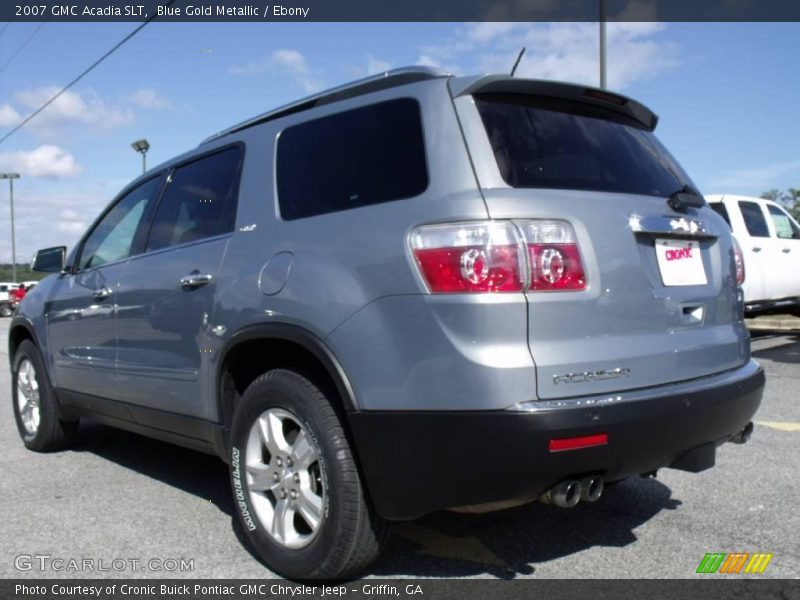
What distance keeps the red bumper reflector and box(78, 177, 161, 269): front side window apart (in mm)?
2879

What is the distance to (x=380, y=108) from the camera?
3.02 metres

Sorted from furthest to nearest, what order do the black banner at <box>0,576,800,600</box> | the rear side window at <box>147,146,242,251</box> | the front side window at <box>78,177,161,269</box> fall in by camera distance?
the front side window at <box>78,177,161,269</box>, the rear side window at <box>147,146,242,251</box>, the black banner at <box>0,576,800,600</box>

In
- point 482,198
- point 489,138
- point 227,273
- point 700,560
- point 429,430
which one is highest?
point 489,138

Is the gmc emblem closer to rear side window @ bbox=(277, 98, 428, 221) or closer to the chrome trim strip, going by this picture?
the chrome trim strip

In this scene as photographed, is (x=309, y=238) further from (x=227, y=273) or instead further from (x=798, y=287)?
(x=798, y=287)

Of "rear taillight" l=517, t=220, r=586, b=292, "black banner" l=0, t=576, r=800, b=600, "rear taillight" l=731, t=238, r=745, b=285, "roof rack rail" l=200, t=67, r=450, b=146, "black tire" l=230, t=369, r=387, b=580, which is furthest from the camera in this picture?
"rear taillight" l=731, t=238, r=745, b=285

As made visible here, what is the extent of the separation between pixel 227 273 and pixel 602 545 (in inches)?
79.5

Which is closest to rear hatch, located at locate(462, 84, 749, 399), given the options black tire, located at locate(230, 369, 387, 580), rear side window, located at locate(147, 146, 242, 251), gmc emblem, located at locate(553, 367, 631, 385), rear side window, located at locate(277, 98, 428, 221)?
gmc emblem, located at locate(553, 367, 631, 385)

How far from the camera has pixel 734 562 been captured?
10.2ft

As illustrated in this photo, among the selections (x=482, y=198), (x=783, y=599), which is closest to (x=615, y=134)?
(x=482, y=198)

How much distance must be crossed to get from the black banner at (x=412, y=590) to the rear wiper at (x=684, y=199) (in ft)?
4.83

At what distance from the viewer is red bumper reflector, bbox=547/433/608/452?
243 cm

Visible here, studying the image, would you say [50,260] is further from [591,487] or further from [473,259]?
[591,487]

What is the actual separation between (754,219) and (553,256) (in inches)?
370
